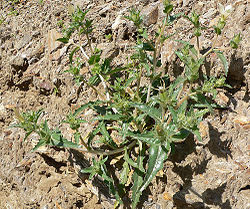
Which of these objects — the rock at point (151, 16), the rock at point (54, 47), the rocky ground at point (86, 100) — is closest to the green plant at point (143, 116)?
the rocky ground at point (86, 100)

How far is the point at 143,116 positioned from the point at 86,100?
123 cm

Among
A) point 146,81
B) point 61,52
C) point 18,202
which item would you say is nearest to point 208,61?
point 146,81

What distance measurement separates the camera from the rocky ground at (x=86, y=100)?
2.85 meters

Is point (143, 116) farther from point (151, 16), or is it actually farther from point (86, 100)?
point (151, 16)

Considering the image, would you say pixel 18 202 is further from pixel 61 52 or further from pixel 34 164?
pixel 61 52

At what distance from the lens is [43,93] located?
4453 mm

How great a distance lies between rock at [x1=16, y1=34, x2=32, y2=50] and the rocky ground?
0.07ft

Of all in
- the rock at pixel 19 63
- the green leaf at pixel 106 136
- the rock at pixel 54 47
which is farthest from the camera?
the rock at pixel 19 63

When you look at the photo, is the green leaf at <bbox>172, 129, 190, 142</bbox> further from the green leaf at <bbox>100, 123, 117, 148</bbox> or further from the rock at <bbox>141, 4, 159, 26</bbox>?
the rock at <bbox>141, 4, 159, 26</bbox>

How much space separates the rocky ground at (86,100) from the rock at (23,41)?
22mm

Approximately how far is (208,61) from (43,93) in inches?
109

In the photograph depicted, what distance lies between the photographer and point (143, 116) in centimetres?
295

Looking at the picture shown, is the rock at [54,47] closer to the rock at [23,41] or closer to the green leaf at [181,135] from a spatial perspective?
the rock at [23,41]

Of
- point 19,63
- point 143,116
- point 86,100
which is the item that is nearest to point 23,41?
point 19,63
